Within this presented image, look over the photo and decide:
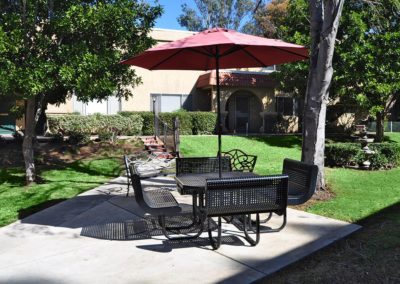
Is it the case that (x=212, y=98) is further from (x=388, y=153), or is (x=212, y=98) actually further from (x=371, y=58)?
(x=388, y=153)

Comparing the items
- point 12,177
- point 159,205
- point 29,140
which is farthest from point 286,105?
point 159,205

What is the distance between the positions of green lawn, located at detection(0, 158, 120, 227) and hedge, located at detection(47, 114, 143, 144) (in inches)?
113

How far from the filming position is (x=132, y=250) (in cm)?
491

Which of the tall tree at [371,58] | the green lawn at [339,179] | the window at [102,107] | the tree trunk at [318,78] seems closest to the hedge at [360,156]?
the green lawn at [339,179]

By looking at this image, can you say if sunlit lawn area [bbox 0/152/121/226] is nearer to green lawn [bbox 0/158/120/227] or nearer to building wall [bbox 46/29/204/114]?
green lawn [bbox 0/158/120/227]

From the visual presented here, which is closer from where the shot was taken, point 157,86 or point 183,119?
point 183,119

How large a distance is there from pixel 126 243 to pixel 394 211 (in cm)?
434

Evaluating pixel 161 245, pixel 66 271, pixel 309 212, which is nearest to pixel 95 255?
pixel 66 271

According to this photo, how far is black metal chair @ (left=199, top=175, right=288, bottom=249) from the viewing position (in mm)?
4648

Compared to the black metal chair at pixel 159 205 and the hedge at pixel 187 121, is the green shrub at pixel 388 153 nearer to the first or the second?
the black metal chair at pixel 159 205

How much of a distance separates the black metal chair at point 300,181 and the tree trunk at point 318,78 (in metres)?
1.74

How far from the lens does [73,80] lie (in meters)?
8.11

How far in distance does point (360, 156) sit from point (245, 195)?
788cm

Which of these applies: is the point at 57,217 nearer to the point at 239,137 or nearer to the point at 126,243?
the point at 126,243
